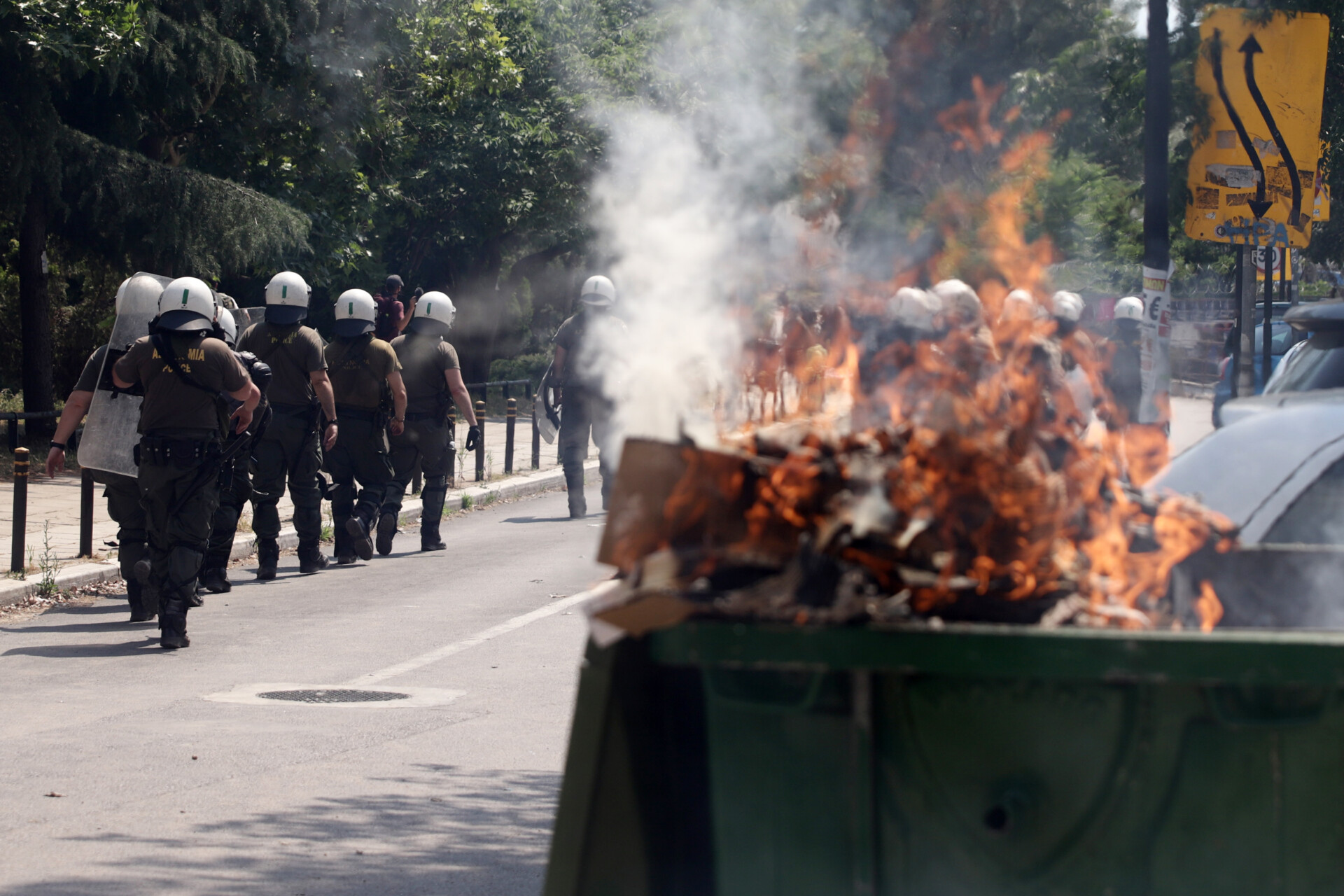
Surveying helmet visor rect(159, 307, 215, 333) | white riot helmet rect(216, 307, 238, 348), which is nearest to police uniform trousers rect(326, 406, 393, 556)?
white riot helmet rect(216, 307, 238, 348)

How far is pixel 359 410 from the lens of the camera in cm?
1144

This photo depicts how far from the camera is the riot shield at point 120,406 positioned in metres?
8.91

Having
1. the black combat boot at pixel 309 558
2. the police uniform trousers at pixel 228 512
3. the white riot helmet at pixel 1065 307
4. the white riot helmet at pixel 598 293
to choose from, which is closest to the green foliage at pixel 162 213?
the white riot helmet at pixel 598 293

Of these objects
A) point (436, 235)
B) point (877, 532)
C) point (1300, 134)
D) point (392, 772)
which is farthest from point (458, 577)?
point (436, 235)

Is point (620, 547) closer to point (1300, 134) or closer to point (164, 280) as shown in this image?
point (164, 280)

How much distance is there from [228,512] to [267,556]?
1.10 metres

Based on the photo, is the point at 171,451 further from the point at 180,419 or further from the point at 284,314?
the point at 284,314

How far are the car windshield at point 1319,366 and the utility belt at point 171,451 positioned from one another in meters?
5.49

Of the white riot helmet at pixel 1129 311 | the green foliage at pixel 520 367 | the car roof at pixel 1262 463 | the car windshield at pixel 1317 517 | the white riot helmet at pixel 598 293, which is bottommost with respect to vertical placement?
the car windshield at pixel 1317 517

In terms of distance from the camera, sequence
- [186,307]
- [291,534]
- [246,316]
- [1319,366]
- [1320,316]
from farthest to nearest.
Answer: [246,316], [291,534], [186,307], [1319,366], [1320,316]

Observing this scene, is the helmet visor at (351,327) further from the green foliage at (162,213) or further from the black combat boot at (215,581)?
the green foliage at (162,213)

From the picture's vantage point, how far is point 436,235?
3091 centimetres

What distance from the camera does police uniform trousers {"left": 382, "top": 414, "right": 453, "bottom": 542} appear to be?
11875 millimetres

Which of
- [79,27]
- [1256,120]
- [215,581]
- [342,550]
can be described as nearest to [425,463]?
[342,550]
